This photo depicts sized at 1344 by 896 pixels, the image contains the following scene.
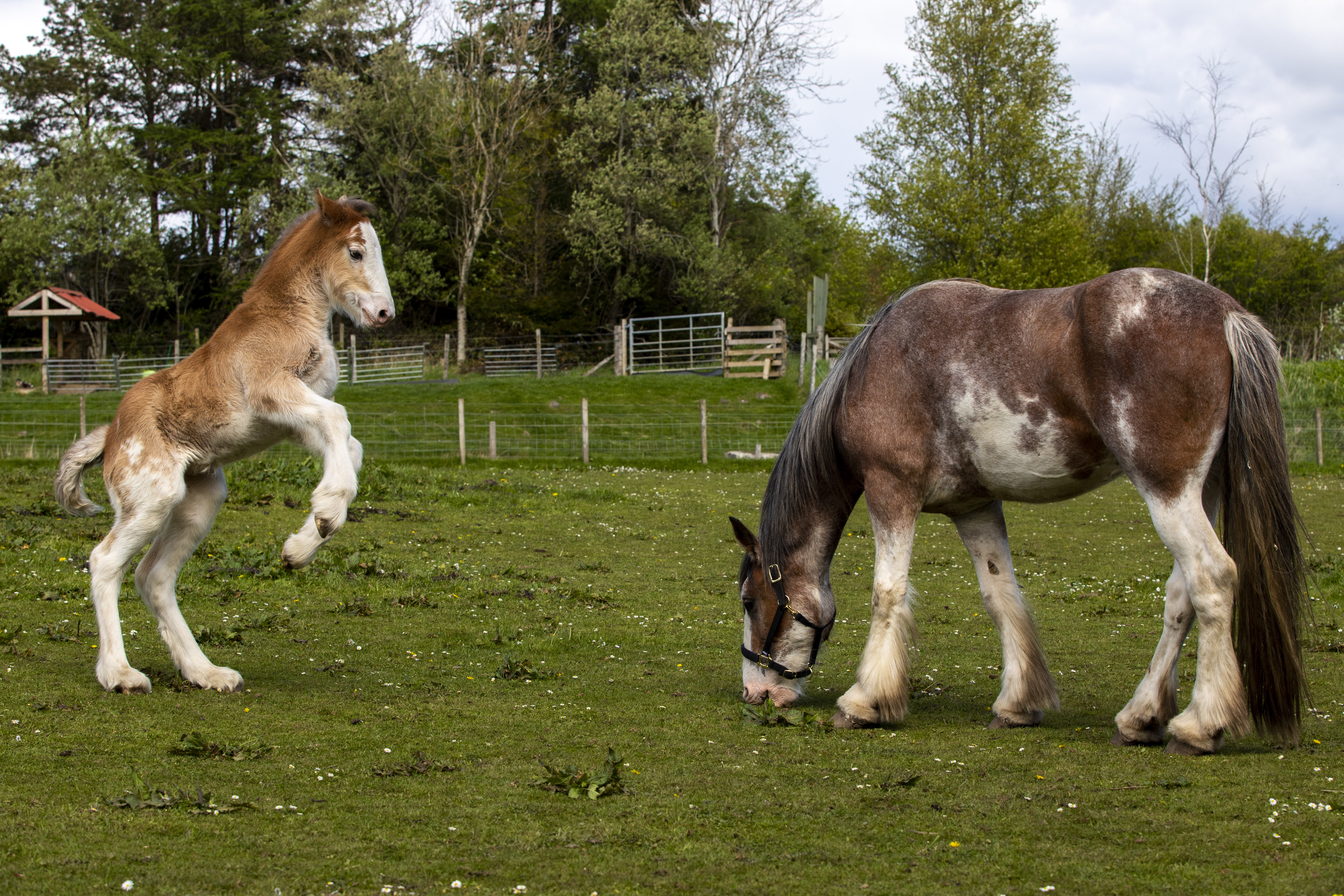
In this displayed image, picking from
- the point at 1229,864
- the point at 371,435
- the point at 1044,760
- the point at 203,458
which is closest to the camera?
the point at 1229,864

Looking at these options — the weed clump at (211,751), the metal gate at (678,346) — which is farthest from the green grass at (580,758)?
the metal gate at (678,346)

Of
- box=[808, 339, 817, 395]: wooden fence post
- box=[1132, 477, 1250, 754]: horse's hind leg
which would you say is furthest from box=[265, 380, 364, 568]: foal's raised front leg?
box=[808, 339, 817, 395]: wooden fence post

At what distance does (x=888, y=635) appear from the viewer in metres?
5.80

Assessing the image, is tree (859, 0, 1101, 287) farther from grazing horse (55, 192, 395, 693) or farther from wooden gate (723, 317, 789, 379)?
grazing horse (55, 192, 395, 693)

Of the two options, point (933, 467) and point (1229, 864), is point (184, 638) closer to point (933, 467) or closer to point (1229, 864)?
point (933, 467)

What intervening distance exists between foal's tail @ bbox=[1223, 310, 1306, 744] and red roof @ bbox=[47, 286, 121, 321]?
143ft

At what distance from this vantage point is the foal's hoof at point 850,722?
18.9ft

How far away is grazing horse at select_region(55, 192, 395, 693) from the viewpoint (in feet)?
19.9

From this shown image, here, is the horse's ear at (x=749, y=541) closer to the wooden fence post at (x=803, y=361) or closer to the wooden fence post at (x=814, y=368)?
the wooden fence post at (x=814, y=368)

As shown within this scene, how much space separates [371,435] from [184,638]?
2010cm

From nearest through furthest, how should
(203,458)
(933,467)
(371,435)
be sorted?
1. (933,467)
2. (203,458)
3. (371,435)

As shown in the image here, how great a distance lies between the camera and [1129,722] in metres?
5.36

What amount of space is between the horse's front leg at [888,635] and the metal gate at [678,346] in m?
33.5

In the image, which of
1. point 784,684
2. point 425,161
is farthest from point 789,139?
point 784,684
